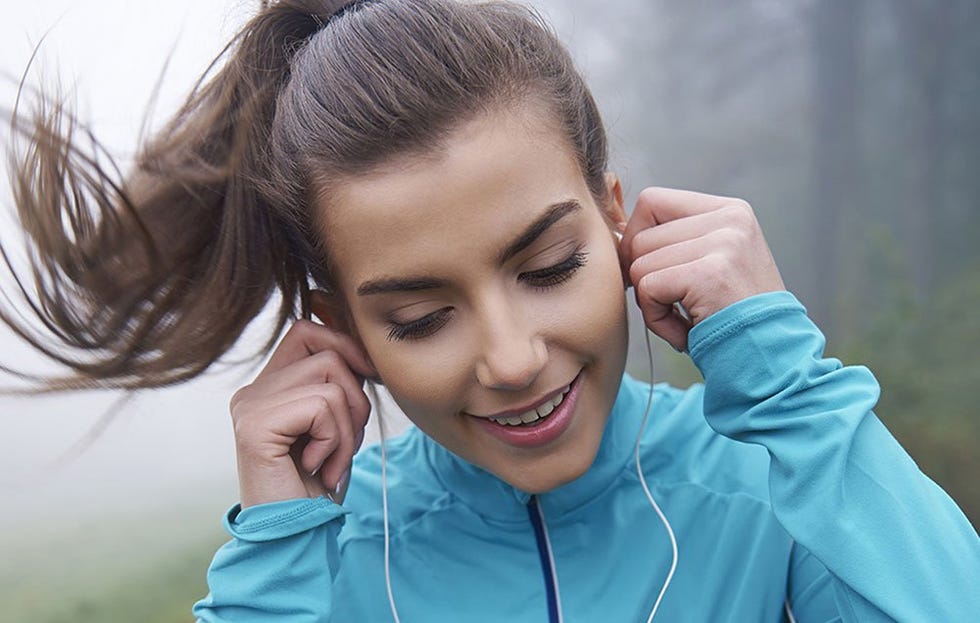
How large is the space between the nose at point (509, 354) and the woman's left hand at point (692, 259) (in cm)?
16

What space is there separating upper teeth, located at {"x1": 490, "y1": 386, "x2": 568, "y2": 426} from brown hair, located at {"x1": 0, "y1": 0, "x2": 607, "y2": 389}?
0.26m

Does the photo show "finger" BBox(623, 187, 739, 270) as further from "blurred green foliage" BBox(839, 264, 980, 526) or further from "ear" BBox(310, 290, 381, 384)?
"blurred green foliage" BBox(839, 264, 980, 526)

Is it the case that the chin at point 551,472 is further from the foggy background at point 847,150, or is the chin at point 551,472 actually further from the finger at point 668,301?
the foggy background at point 847,150

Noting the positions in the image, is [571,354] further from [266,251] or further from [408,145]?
[266,251]

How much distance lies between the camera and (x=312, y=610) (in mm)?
1100

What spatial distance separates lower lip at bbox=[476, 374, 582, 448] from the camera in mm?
1081

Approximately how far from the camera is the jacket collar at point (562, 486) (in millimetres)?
1231

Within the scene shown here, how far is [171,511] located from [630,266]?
1.57 metres

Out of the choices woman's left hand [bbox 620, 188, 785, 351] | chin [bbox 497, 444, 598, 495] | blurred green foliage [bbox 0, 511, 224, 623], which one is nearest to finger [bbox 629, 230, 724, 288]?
woman's left hand [bbox 620, 188, 785, 351]

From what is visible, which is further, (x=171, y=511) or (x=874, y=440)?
(x=171, y=511)

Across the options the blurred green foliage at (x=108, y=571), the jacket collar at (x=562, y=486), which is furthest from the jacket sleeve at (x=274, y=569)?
the blurred green foliage at (x=108, y=571)

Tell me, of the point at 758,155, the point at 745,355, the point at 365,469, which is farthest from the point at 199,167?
the point at 758,155

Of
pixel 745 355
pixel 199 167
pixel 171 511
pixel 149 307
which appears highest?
pixel 199 167

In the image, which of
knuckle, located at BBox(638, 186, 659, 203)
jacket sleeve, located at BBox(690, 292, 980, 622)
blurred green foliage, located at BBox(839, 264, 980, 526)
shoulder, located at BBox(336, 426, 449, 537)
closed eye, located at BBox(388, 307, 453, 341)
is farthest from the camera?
blurred green foliage, located at BBox(839, 264, 980, 526)
